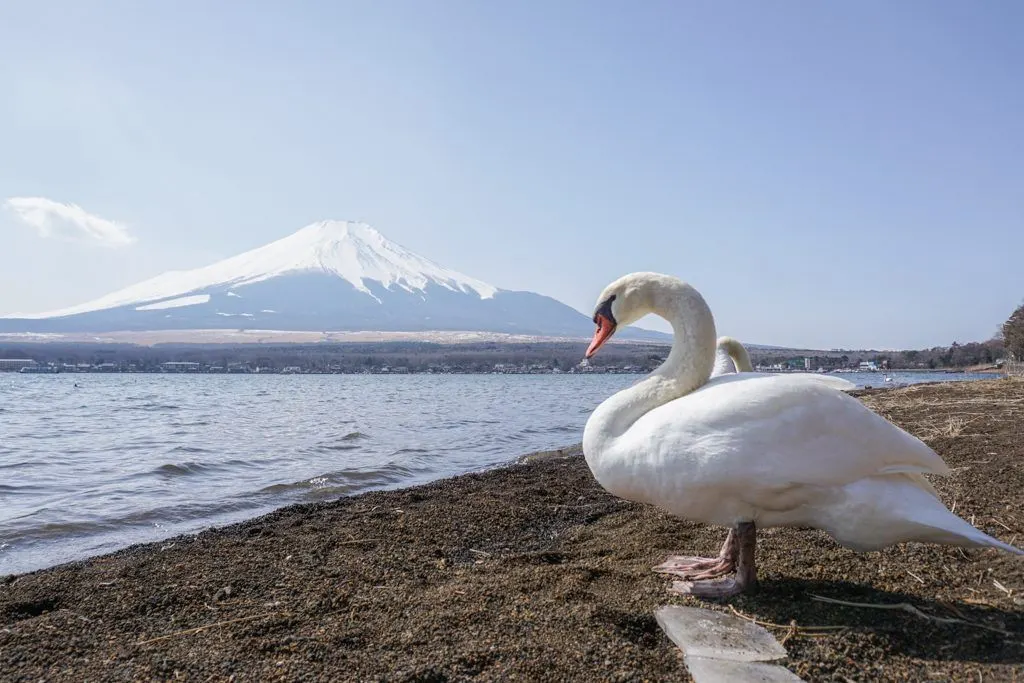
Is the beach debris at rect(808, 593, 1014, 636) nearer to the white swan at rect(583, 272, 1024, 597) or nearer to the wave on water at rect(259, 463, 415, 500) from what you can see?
the white swan at rect(583, 272, 1024, 597)

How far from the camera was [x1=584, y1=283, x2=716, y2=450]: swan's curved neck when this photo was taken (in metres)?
4.57

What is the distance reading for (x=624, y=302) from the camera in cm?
509

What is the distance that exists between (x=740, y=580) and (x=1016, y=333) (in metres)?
54.3

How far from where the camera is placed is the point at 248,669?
3672mm

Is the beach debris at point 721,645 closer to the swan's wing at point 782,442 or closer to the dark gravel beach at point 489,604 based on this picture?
the dark gravel beach at point 489,604

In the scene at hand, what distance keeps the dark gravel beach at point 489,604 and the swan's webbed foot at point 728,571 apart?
138mm

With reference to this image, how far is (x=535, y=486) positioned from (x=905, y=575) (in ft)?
21.4

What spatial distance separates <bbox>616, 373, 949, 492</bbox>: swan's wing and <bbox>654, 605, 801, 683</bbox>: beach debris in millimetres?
762

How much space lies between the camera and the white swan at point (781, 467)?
376 cm

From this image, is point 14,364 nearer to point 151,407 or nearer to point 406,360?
point 406,360

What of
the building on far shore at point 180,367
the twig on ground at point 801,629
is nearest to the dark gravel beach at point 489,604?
the twig on ground at point 801,629

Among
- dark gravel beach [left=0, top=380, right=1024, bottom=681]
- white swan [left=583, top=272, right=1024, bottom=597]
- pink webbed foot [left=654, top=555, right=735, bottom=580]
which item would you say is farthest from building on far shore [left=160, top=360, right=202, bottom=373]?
white swan [left=583, top=272, right=1024, bottom=597]

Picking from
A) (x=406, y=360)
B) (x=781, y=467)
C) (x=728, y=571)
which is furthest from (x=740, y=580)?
(x=406, y=360)

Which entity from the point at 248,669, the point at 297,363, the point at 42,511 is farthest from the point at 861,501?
the point at 297,363
